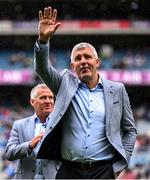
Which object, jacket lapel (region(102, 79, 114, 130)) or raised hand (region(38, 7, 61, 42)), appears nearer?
raised hand (region(38, 7, 61, 42))

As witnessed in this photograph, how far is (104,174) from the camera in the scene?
14.4ft

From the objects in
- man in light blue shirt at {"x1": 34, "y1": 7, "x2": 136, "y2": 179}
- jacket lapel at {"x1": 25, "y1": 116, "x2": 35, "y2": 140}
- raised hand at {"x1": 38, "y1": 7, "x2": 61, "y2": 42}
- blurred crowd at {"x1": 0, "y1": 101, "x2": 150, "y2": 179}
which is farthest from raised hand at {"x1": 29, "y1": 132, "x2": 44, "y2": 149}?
blurred crowd at {"x1": 0, "y1": 101, "x2": 150, "y2": 179}

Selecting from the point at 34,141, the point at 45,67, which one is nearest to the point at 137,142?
the point at 34,141

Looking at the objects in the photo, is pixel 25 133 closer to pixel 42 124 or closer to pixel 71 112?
pixel 42 124

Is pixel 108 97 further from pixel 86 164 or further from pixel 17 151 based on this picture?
pixel 17 151

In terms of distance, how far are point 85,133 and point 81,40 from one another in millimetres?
29161

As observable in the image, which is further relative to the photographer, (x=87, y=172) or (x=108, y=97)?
(x=108, y=97)

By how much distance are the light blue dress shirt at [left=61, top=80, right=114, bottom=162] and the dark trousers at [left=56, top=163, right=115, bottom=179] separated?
0.21 feet

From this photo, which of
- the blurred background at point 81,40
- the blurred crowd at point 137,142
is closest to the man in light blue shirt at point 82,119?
the blurred crowd at point 137,142

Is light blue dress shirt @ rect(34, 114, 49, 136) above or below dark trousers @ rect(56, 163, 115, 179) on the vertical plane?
above

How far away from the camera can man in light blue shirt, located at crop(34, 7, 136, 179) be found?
4.36 m

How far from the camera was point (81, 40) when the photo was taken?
33406mm

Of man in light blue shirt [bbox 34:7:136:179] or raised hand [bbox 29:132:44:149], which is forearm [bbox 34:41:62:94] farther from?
raised hand [bbox 29:132:44:149]

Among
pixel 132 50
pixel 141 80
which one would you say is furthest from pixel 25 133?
pixel 132 50
